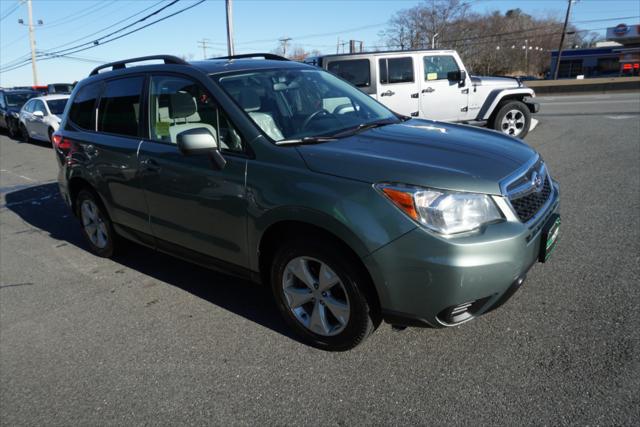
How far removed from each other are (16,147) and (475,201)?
16.5 m

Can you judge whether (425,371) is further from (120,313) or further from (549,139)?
(549,139)

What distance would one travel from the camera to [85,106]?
16.3ft

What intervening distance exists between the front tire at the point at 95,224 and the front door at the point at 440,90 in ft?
23.0

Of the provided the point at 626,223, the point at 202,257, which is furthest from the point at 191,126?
the point at 626,223

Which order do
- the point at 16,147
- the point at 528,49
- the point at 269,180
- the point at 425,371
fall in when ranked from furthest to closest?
the point at 528,49 < the point at 16,147 < the point at 269,180 < the point at 425,371

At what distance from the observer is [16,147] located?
15.3 metres

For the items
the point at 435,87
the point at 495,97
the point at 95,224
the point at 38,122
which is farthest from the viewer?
the point at 38,122

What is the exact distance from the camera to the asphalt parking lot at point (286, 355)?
102 inches

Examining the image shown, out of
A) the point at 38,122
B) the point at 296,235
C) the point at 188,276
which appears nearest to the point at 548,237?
the point at 296,235

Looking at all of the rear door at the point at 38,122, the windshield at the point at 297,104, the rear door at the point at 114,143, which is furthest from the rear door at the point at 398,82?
the rear door at the point at 38,122

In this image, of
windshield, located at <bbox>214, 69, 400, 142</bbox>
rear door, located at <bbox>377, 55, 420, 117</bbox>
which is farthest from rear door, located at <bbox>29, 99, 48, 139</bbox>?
windshield, located at <bbox>214, 69, 400, 142</bbox>

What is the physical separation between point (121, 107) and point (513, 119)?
8347 millimetres

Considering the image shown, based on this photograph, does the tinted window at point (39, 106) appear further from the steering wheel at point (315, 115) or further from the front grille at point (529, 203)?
the front grille at point (529, 203)

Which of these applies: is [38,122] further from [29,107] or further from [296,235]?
[296,235]
